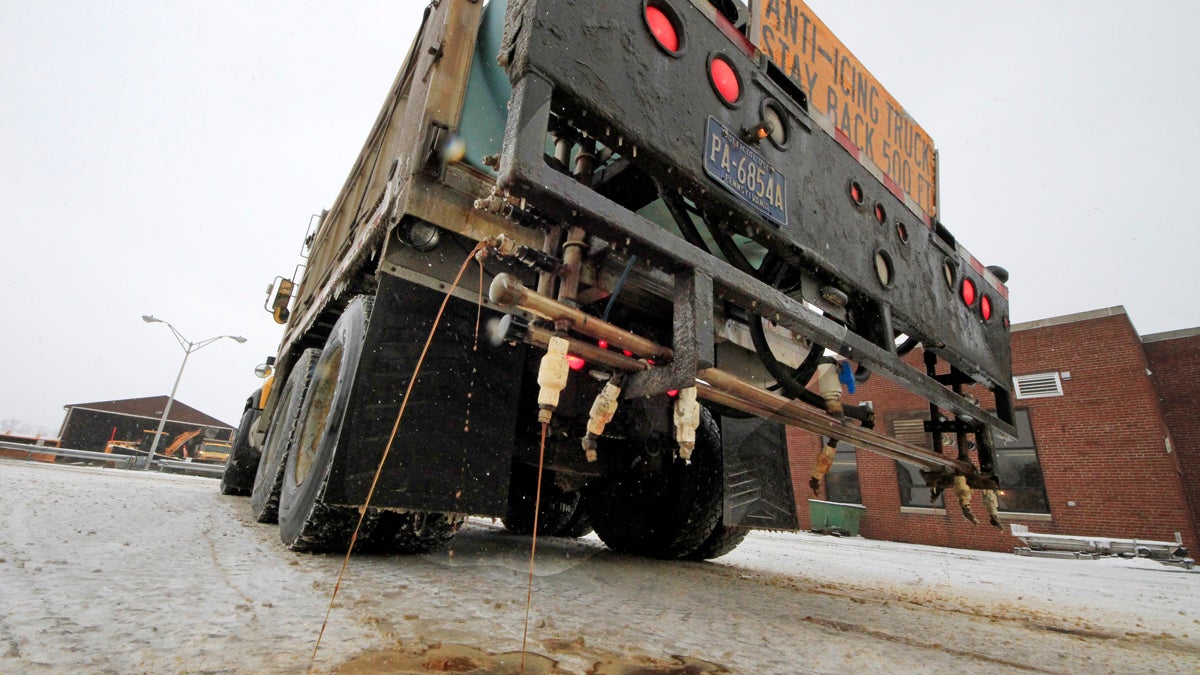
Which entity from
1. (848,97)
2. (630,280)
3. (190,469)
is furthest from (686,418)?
(190,469)

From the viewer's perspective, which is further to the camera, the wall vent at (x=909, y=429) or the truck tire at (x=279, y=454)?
the wall vent at (x=909, y=429)

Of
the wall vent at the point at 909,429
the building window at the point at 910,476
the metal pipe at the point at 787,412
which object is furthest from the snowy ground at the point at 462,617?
the building window at the point at 910,476

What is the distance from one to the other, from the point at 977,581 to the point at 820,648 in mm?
4478

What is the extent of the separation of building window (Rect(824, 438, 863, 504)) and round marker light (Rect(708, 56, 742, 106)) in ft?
52.3

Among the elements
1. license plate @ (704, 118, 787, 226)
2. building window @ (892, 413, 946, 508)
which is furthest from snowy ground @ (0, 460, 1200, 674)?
building window @ (892, 413, 946, 508)

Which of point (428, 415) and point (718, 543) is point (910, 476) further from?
point (428, 415)

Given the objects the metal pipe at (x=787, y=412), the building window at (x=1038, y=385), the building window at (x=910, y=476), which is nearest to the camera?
the metal pipe at (x=787, y=412)

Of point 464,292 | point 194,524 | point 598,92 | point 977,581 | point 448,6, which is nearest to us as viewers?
point 598,92

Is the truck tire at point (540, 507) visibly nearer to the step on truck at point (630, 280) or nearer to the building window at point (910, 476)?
the step on truck at point (630, 280)

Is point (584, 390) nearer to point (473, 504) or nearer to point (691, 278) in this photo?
point (473, 504)

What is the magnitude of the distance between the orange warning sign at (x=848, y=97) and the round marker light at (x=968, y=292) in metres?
0.48

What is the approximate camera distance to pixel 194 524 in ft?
10.5

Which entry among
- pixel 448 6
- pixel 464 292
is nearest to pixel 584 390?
pixel 464 292

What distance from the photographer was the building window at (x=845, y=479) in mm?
15781
